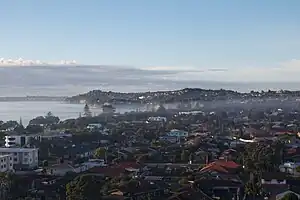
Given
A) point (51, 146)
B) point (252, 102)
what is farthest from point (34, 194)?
point (252, 102)

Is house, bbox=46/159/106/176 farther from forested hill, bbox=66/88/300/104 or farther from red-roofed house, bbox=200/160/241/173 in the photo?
forested hill, bbox=66/88/300/104

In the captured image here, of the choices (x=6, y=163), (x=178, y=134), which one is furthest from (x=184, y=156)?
(x=178, y=134)

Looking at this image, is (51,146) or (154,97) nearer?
(51,146)

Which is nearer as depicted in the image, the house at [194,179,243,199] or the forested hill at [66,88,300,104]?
the house at [194,179,243,199]

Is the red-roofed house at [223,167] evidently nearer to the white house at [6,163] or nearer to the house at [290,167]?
the house at [290,167]

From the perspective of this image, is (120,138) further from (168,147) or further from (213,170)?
(213,170)

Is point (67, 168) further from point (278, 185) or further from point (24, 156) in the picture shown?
point (278, 185)

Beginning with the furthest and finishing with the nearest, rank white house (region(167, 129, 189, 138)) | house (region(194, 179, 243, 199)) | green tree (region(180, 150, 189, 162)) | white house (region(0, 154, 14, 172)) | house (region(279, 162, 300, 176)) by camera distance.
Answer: white house (region(167, 129, 189, 138))
green tree (region(180, 150, 189, 162))
white house (region(0, 154, 14, 172))
house (region(279, 162, 300, 176))
house (region(194, 179, 243, 199))

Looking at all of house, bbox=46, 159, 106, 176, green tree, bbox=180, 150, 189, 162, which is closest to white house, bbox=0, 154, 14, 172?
house, bbox=46, 159, 106, 176
